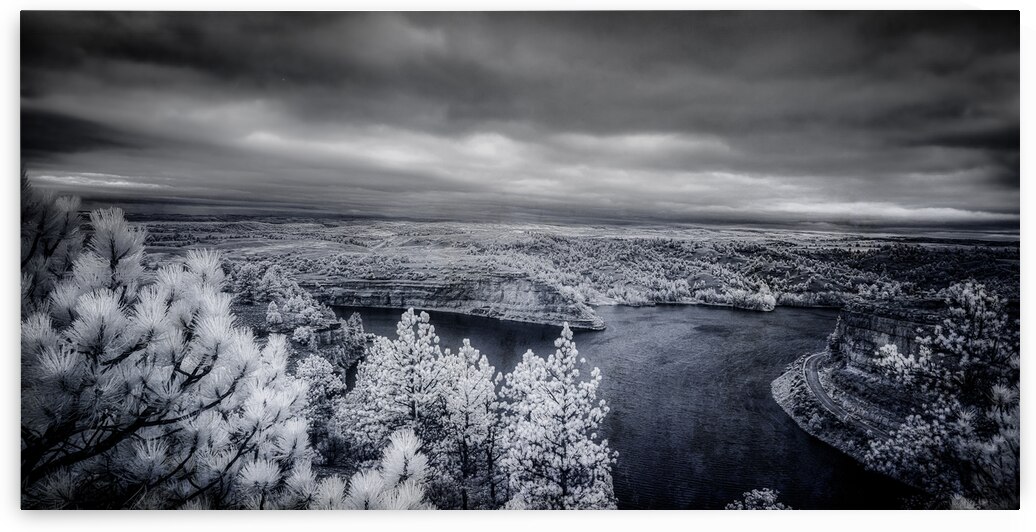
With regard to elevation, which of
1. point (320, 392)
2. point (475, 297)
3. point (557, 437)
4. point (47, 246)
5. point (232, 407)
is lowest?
point (557, 437)

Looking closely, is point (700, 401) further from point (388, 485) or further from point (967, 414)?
point (388, 485)

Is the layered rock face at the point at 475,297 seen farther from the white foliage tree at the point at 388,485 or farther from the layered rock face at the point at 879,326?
the layered rock face at the point at 879,326

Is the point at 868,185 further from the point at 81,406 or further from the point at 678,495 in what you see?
the point at 81,406

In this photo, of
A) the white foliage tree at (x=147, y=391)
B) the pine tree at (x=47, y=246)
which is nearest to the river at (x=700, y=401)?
the white foliage tree at (x=147, y=391)

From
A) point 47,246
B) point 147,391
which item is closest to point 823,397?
point 147,391

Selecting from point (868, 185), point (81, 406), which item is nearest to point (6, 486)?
point (81, 406)

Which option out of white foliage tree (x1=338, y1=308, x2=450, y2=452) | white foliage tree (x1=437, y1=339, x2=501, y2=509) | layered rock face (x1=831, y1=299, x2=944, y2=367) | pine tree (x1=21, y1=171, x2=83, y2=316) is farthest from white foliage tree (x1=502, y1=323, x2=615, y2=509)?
pine tree (x1=21, y1=171, x2=83, y2=316)

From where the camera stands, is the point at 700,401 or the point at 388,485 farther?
the point at 700,401
